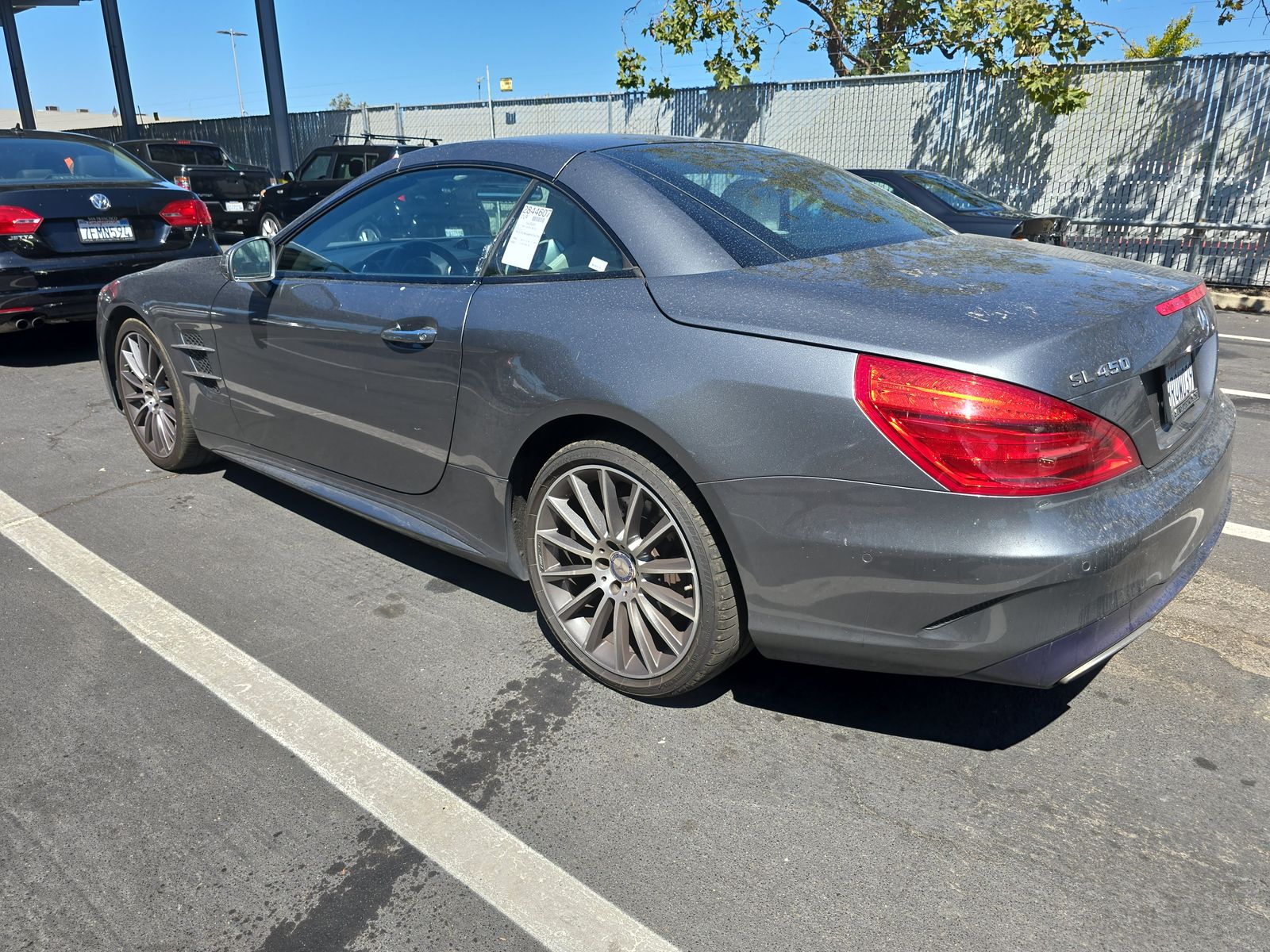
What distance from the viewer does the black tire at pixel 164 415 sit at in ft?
14.3

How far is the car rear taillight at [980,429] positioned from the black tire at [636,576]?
0.60 metres

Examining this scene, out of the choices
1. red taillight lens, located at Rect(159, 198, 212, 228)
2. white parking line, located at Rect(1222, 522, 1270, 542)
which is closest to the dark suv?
red taillight lens, located at Rect(159, 198, 212, 228)

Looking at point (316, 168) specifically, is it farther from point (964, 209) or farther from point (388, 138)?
point (964, 209)

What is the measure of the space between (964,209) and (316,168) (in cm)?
986

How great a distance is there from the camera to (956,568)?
2.07m

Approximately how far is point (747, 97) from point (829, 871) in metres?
16.3

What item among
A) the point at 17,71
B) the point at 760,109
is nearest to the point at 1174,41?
the point at 760,109

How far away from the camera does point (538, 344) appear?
2.68 metres

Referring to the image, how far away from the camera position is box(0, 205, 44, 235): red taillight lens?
6.34 m

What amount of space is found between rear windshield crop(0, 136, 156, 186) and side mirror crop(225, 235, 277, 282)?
3908mm

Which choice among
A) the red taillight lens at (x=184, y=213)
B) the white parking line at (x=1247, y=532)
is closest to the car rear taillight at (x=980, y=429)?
the white parking line at (x=1247, y=532)

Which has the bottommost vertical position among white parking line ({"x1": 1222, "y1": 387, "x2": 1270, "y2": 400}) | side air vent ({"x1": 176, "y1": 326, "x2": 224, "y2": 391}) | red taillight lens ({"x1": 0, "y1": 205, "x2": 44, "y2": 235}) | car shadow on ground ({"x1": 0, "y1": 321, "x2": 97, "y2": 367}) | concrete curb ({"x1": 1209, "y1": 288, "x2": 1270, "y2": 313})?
car shadow on ground ({"x1": 0, "y1": 321, "x2": 97, "y2": 367})

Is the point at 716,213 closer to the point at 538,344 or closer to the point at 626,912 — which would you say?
the point at 538,344

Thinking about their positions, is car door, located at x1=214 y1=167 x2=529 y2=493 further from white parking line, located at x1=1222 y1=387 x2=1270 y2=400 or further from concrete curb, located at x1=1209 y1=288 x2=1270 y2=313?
concrete curb, located at x1=1209 y1=288 x2=1270 y2=313
